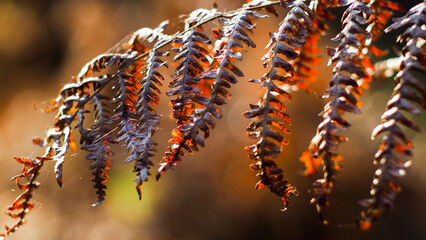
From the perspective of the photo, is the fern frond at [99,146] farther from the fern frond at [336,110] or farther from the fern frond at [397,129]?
the fern frond at [397,129]

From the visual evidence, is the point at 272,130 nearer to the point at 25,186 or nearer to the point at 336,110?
the point at 336,110

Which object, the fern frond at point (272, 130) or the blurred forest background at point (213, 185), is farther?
the blurred forest background at point (213, 185)

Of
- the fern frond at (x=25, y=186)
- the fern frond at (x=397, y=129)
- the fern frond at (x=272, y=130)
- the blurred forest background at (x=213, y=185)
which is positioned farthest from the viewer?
the blurred forest background at (x=213, y=185)

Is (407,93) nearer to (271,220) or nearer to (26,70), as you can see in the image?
(271,220)

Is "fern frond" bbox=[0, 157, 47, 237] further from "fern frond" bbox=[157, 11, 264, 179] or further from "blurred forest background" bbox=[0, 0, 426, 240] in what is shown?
"blurred forest background" bbox=[0, 0, 426, 240]

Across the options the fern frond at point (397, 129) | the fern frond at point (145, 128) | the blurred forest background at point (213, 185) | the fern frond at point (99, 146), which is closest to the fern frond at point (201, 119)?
the fern frond at point (145, 128)

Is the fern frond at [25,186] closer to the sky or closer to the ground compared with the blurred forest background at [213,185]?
closer to the ground

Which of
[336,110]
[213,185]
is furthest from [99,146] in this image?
[213,185]
